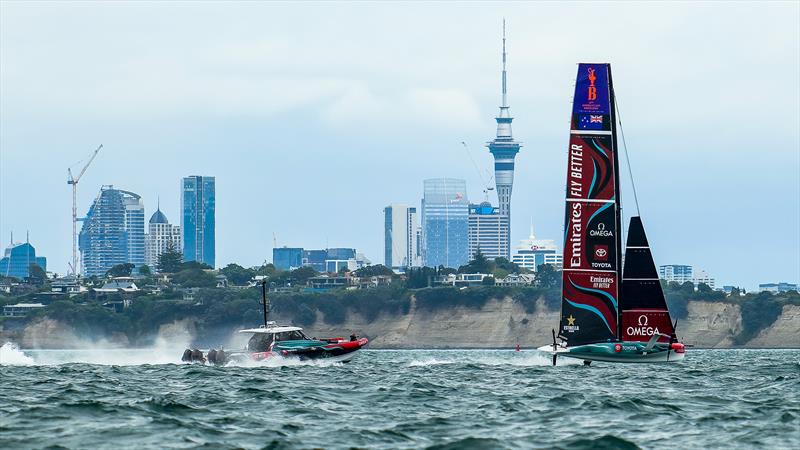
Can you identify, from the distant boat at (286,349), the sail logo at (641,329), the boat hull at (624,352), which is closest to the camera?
the boat hull at (624,352)

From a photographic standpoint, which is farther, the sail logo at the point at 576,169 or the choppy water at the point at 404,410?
the sail logo at the point at 576,169

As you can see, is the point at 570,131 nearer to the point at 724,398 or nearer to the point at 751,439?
the point at 724,398

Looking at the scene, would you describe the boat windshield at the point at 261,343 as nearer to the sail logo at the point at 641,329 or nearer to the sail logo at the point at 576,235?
the sail logo at the point at 576,235

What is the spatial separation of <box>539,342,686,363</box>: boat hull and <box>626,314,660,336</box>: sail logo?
1.28m

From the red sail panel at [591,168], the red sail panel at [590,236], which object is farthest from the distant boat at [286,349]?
the red sail panel at [591,168]

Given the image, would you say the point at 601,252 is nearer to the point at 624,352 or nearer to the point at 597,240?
the point at 597,240

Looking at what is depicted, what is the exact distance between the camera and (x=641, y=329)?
74.6 m

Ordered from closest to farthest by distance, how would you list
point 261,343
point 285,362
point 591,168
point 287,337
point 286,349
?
1. point 591,168
2. point 285,362
3. point 286,349
4. point 261,343
5. point 287,337

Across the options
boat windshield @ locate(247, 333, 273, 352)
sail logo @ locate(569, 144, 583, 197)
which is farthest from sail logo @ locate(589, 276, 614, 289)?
boat windshield @ locate(247, 333, 273, 352)

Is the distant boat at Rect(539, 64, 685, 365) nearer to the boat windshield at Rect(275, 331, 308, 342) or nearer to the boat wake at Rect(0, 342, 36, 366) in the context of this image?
the boat windshield at Rect(275, 331, 308, 342)

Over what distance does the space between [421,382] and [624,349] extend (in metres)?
14.7

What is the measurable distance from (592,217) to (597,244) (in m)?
1.34

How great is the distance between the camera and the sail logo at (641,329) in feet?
244

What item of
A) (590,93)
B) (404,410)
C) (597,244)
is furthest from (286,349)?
(404,410)
